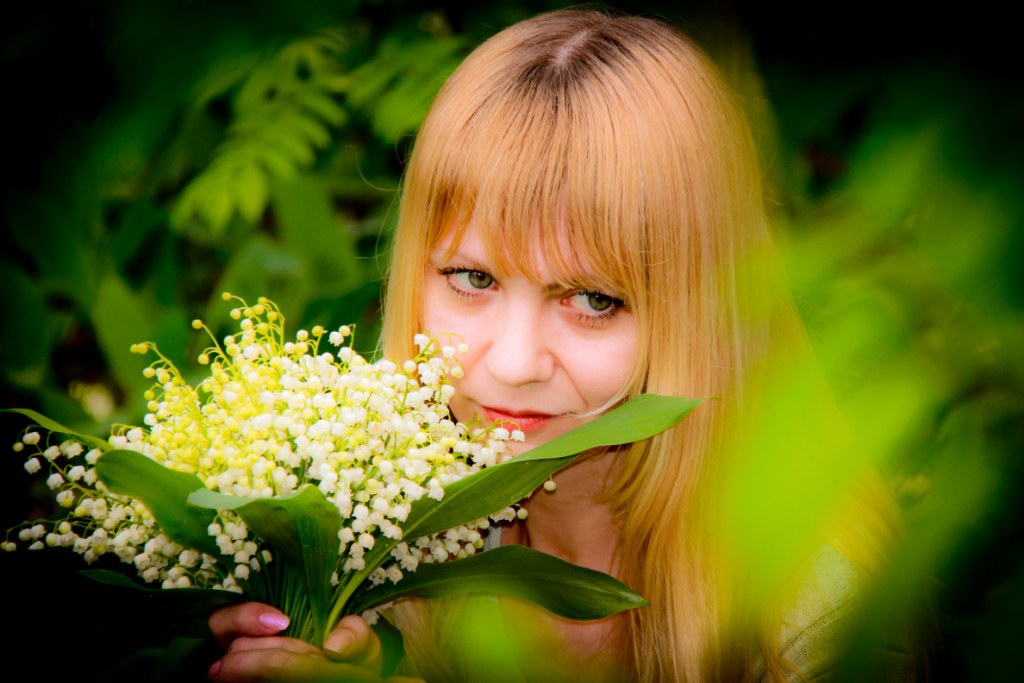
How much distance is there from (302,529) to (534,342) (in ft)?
1.27

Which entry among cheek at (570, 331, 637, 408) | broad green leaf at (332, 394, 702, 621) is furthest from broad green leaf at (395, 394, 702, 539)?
cheek at (570, 331, 637, 408)

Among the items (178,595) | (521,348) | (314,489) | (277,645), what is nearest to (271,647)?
(277,645)

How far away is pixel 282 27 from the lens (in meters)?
0.53

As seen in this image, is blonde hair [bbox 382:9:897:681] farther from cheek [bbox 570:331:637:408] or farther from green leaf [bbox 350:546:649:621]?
green leaf [bbox 350:546:649:621]

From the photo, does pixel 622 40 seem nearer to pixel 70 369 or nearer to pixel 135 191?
pixel 135 191

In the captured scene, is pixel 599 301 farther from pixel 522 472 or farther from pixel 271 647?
pixel 271 647

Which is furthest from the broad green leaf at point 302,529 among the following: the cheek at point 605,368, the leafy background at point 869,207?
the cheek at point 605,368

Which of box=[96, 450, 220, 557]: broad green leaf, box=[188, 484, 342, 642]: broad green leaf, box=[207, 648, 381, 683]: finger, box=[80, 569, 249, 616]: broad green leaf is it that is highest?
A: box=[96, 450, 220, 557]: broad green leaf

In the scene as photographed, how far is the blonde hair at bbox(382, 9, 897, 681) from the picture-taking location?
43.0 inches

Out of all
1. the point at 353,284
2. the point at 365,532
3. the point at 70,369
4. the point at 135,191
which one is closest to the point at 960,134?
the point at 365,532

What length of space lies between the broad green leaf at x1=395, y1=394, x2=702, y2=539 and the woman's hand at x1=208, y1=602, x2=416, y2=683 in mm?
122

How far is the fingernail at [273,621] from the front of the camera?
→ 0.89 metres

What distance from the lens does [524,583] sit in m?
0.94

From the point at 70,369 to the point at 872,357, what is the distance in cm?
270
